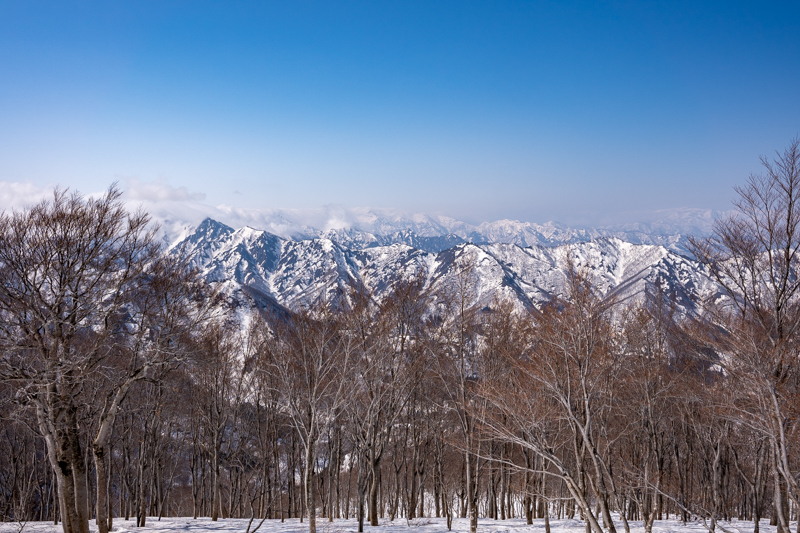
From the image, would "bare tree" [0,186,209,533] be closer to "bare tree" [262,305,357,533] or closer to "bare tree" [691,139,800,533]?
"bare tree" [262,305,357,533]

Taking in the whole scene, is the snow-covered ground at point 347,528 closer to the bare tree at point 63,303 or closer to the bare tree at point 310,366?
the bare tree at point 310,366

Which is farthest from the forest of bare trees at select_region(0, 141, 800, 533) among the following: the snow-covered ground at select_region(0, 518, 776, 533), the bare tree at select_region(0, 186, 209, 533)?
the snow-covered ground at select_region(0, 518, 776, 533)

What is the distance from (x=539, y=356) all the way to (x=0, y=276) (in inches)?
595

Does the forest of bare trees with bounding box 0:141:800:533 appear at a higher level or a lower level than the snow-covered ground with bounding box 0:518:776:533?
higher

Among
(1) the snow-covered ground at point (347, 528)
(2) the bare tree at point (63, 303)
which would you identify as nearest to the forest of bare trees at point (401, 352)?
(2) the bare tree at point (63, 303)

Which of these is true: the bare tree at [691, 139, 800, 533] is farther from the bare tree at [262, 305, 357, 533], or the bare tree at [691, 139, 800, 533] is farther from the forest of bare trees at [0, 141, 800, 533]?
the bare tree at [262, 305, 357, 533]

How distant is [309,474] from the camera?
14156mm

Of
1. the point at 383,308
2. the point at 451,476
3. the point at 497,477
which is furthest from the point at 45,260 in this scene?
the point at 451,476

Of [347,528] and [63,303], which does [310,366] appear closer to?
[347,528]

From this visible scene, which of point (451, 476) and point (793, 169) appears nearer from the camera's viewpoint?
point (793, 169)

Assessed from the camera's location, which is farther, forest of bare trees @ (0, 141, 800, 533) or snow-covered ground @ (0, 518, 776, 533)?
snow-covered ground @ (0, 518, 776, 533)

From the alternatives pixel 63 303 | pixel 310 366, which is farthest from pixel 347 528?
pixel 63 303

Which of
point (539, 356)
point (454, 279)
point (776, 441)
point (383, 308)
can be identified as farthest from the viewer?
point (454, 279)

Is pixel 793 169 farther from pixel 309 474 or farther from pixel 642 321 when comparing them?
pixel 309 474
